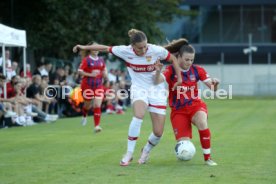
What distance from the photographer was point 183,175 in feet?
32.6

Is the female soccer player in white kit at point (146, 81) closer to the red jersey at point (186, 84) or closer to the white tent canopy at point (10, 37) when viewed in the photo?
the red jersey at point (186, 84)

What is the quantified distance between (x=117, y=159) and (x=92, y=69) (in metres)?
8.38

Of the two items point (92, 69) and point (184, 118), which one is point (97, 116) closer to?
point (92, 69)

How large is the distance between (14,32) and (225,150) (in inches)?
425

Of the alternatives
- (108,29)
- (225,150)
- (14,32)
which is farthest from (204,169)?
(108,29)

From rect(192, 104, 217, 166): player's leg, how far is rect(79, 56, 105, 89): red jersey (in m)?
8.80

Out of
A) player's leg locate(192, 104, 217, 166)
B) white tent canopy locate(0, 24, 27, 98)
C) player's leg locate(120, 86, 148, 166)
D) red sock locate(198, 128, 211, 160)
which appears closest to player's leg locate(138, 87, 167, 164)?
player's leg locate(120, 86, 148, 166)

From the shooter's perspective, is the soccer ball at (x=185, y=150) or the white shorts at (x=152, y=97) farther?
the white shorts at (x=152, y=97)

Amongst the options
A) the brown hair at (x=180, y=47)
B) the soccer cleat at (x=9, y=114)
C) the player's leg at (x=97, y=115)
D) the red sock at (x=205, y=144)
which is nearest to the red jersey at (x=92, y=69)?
the player's leg at (x=97, y=115)

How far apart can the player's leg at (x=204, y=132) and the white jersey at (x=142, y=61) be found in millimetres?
842

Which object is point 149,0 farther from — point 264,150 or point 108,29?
point 264,150

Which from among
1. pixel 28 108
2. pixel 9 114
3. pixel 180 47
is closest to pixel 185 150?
pixel 180 47

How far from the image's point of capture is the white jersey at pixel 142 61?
1156cm

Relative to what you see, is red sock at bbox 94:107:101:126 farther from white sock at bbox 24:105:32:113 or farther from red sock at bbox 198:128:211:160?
red sock at bbox 198:128:211:160
